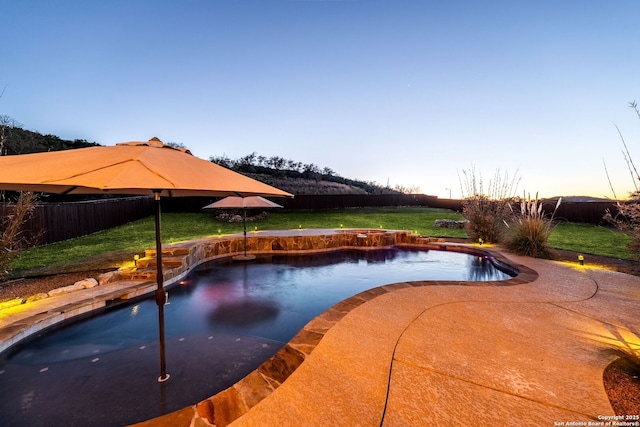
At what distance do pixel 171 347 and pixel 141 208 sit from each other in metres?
16.6

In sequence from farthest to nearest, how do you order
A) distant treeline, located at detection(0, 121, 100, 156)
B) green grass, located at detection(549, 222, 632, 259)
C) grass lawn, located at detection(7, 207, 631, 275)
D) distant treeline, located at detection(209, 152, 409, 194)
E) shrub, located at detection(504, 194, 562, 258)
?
distant treeline, located at detection(209, 152, 409, 194)
distant treeline, located at detection(0, 121, 100, 156)
green grass, located at detection(549, 222, 632, 259)
grass lawn, located at detection(7, 207, 631, 275)
shrub, located at detection(504, 194, 562, 258)

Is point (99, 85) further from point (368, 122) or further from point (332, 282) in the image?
point (332, 282)

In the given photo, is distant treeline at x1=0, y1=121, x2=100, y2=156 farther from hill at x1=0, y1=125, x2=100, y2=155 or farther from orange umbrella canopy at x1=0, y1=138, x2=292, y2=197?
orange umbrella canopy at x1=0, y1=138, x2=292, y2=197

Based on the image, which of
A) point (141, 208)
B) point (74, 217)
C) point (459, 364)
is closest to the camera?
point (459, 364)

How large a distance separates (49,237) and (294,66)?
1235cm

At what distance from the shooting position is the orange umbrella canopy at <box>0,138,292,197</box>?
69.1 inches

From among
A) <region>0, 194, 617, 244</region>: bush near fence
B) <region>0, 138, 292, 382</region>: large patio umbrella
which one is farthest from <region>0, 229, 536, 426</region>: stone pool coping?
<region>0, 194, 617, 244</region>: bush near fence

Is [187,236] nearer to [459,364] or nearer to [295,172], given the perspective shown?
[459,364]

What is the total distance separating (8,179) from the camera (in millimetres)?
1772

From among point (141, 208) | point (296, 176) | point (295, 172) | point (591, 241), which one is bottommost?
point (591, 241)

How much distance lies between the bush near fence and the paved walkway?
5.48 meters

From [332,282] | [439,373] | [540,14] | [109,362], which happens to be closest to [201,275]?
[332,282]

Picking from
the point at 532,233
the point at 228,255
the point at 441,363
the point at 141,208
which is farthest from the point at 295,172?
the point at 441,363

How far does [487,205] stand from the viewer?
395 inches
